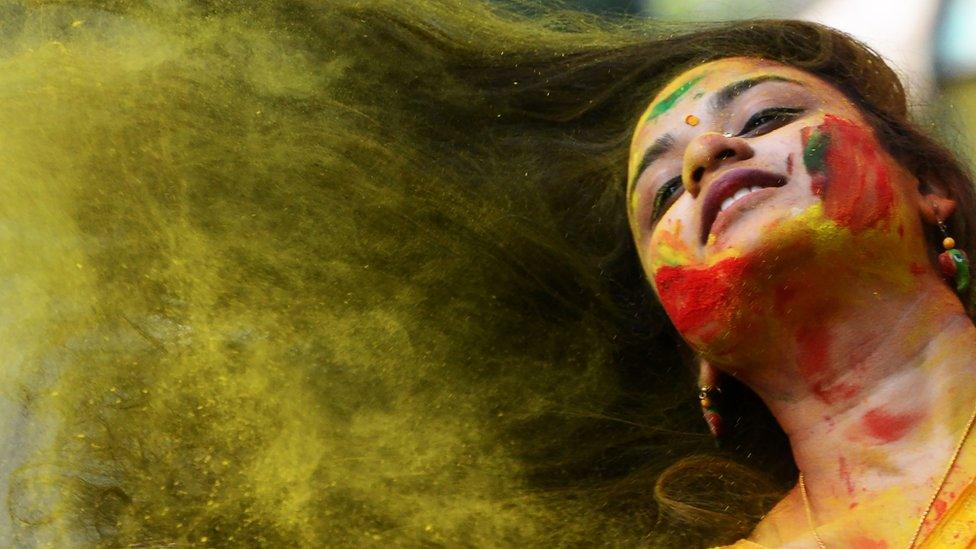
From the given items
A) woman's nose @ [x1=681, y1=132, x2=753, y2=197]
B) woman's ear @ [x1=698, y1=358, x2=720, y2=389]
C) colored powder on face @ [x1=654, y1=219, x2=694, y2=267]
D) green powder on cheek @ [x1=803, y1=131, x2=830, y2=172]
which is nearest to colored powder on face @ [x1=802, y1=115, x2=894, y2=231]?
green powder on cheek @ [x1=803, y1=131, x2=830, y2=172]

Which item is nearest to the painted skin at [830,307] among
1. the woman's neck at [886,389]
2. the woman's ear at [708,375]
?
the woman's neck at [886,389]

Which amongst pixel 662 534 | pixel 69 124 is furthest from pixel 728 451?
pixel 69 124

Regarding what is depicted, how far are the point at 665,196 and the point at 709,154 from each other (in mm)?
170

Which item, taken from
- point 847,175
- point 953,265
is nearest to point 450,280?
point 847,175

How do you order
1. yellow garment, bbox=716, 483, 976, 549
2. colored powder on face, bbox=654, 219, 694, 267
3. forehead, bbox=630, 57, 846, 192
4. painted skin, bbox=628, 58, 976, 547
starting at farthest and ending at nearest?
1. forehead, bbox=630, 57, 846, 192
2. colored powder on face, bbox=654, 219, 694, 267
3. painted skin, bbox=628, 58, 976, 547
4. yellow garment, bbox=716, 483, 976, 549

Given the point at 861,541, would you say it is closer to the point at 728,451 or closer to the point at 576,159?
the point at 728,451

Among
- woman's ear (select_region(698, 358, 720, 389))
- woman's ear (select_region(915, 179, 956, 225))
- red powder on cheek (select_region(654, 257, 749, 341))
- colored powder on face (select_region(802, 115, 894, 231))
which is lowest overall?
woman's ear (select_region(698, 358, 720, 389))

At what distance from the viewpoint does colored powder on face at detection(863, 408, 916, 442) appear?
5.94 ft

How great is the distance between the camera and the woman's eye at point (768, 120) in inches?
75.5

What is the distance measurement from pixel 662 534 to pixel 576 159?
0.74m

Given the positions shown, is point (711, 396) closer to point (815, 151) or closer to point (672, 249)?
point (672, 249)

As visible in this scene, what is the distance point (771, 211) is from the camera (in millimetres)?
1800

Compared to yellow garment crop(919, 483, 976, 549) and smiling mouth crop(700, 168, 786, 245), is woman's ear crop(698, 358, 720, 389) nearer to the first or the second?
smiling mouth crop(700, 168, 786, 245)

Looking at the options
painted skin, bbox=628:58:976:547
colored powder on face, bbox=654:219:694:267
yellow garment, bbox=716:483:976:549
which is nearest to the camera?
yellow garment, bbox=716:483:976:549
